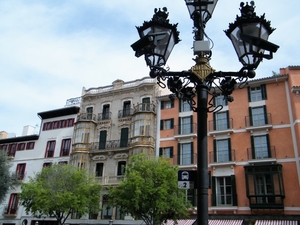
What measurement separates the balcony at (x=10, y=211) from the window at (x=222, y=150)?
75.3 ft

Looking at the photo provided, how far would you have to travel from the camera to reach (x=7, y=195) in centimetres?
3634

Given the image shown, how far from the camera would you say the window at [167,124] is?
1214 inches

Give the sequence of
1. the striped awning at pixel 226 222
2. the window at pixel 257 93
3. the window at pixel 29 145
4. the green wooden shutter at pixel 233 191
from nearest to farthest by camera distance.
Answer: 1. the striped awning at pixel 226 222
2. the green wooden shutter at pixel 233 191
3. the window at pixel 257 93
4. the window at pixel 29 145

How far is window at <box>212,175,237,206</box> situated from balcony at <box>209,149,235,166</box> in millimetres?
1234

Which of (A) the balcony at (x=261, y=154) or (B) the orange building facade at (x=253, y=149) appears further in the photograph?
(A) the balcony at (x=261, y=154)

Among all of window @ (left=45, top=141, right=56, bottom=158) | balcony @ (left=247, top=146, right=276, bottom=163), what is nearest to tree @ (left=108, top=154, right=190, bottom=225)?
balcony @ (left=247, top=146, right=276, bottom=163)

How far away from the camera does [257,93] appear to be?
28.3 m

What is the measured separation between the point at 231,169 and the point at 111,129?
43.4 feet

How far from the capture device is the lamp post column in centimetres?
479

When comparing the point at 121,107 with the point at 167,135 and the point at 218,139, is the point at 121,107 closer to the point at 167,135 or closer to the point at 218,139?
the point at 167,135

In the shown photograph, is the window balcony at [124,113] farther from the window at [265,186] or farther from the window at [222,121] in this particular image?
the window at [265,186]

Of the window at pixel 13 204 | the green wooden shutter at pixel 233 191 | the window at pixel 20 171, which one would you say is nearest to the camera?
the green wooden shutter at pixel 233 191

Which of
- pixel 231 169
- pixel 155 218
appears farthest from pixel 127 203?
pixel 231 169

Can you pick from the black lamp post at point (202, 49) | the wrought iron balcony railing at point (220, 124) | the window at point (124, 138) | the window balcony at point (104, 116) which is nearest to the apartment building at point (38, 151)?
the window balcony at point (104, 116)
